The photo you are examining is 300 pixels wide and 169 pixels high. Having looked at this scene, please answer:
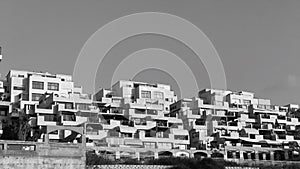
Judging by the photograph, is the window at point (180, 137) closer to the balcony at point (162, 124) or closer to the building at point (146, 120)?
the building at point (146, 120)

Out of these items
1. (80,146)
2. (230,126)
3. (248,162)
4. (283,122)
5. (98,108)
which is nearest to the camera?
(80,146)

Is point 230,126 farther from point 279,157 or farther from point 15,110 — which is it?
point 15,110

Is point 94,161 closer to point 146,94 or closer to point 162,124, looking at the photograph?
point 162,124

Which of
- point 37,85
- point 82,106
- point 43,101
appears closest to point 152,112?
point 82,106

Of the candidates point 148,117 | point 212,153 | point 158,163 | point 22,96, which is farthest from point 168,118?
point 158,163

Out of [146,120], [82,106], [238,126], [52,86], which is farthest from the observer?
[238,126]

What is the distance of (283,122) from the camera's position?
278 feet

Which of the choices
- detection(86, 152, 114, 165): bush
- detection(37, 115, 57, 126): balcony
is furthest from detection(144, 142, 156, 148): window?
detection(86, 152, 114, 165): bush

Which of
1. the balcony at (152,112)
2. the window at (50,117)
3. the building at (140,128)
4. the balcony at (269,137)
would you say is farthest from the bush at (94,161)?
the balcony at (269,137)

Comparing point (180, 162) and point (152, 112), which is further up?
point (152, 112)

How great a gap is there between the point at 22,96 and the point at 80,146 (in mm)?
35510

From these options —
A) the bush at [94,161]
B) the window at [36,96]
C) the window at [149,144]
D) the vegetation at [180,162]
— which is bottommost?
the vegetation at [180,162]

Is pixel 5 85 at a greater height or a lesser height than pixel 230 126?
greater

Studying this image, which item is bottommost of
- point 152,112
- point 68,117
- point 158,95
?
point 68,117
